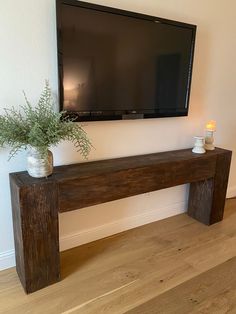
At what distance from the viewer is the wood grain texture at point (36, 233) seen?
59.9 inches

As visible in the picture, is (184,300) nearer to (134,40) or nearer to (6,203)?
(6,203)

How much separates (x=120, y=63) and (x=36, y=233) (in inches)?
50.4

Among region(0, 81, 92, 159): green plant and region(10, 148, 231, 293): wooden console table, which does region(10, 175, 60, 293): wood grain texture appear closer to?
region(10, 148, 231, 293): wooden console table

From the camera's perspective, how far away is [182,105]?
7.57 feet

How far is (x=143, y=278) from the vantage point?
71.0 inches

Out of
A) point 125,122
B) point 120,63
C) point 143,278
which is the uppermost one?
point 120,63

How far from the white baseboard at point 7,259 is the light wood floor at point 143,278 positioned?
0.15 feet

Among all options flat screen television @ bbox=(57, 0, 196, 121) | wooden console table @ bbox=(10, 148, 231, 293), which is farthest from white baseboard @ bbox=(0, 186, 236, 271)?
flat screen television @ bbox=(57, 0, 196, 121)

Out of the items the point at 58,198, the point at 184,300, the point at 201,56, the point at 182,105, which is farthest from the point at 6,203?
the point at 201,56

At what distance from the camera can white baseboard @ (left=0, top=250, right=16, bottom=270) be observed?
6.03ft

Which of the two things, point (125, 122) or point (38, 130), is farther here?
point (125, 122)

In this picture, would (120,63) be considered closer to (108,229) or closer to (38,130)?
(38,130)

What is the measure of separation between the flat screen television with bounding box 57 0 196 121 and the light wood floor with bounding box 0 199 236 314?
1047 mm

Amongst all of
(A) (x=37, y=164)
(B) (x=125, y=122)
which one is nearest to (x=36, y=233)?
(A) (x=37, y=164)
